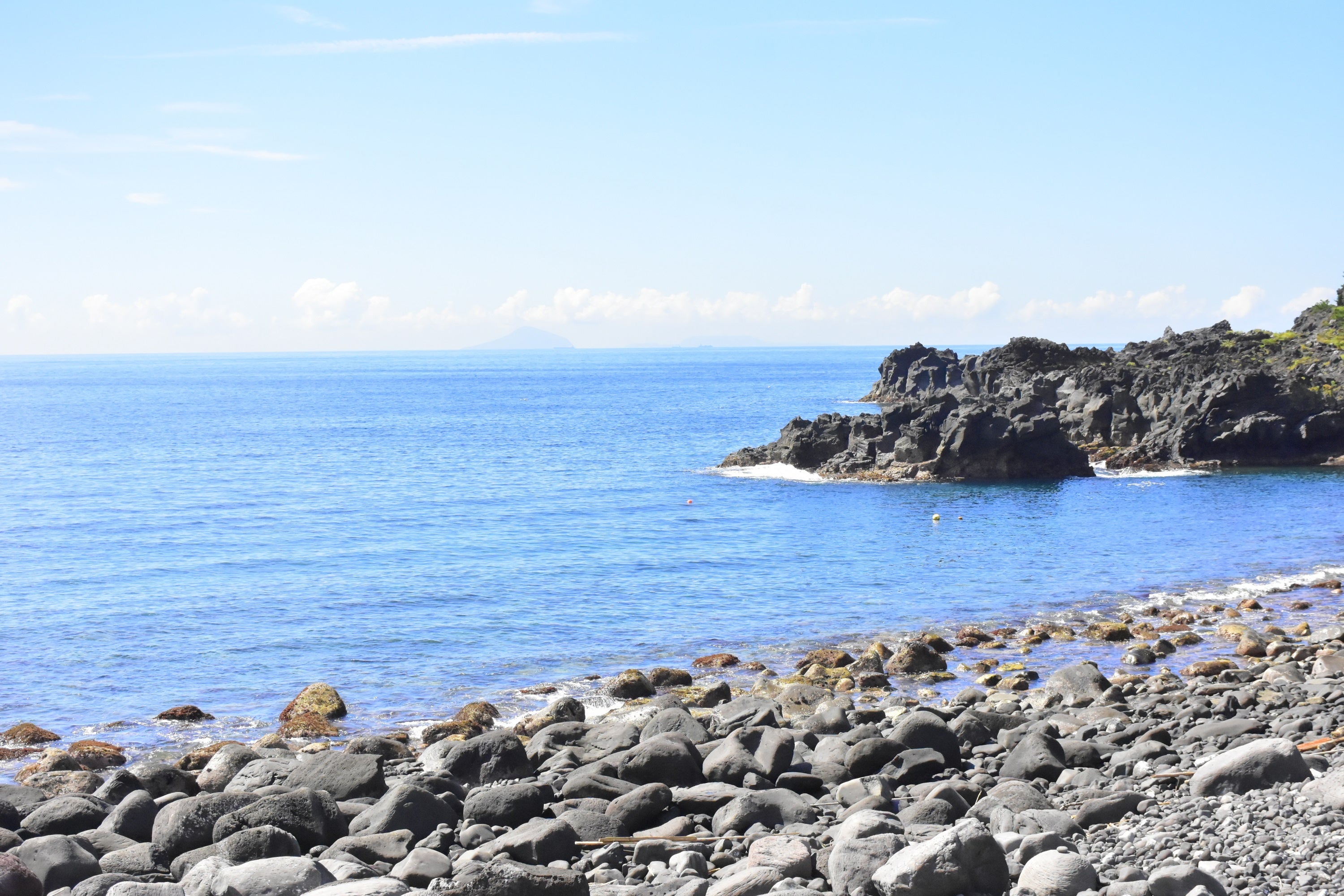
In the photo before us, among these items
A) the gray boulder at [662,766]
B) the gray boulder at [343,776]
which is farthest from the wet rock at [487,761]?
the gray boulder at [662,766]

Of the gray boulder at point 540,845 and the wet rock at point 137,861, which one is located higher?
the gray boulder at point 540,845

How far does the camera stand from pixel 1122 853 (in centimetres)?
999

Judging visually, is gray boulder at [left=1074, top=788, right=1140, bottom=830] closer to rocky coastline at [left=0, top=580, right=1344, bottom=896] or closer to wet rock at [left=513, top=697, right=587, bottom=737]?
rocky coastline at [left=0, top=580, right=1344, bottom=896]

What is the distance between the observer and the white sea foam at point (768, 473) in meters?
66.8

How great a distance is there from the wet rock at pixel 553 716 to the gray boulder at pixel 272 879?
9.77 meters

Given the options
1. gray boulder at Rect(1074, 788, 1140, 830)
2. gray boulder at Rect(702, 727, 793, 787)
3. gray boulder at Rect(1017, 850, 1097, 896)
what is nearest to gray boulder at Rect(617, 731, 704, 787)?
gray boulder at Rect(702, 727, 793, 787)

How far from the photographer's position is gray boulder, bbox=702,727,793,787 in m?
14.6

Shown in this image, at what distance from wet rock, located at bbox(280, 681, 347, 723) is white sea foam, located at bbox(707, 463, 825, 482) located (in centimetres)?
4513

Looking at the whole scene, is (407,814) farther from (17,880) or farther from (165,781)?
(165,781)

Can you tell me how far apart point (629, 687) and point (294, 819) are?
11.5 m

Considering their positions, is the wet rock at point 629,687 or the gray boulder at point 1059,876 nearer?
the gray boulder at point 1059,876

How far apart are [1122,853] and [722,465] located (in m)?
63.0

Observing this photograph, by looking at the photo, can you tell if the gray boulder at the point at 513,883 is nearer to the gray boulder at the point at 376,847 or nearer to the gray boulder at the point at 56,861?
the gray boulder at the point at 376,847

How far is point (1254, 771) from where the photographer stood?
457 inches
